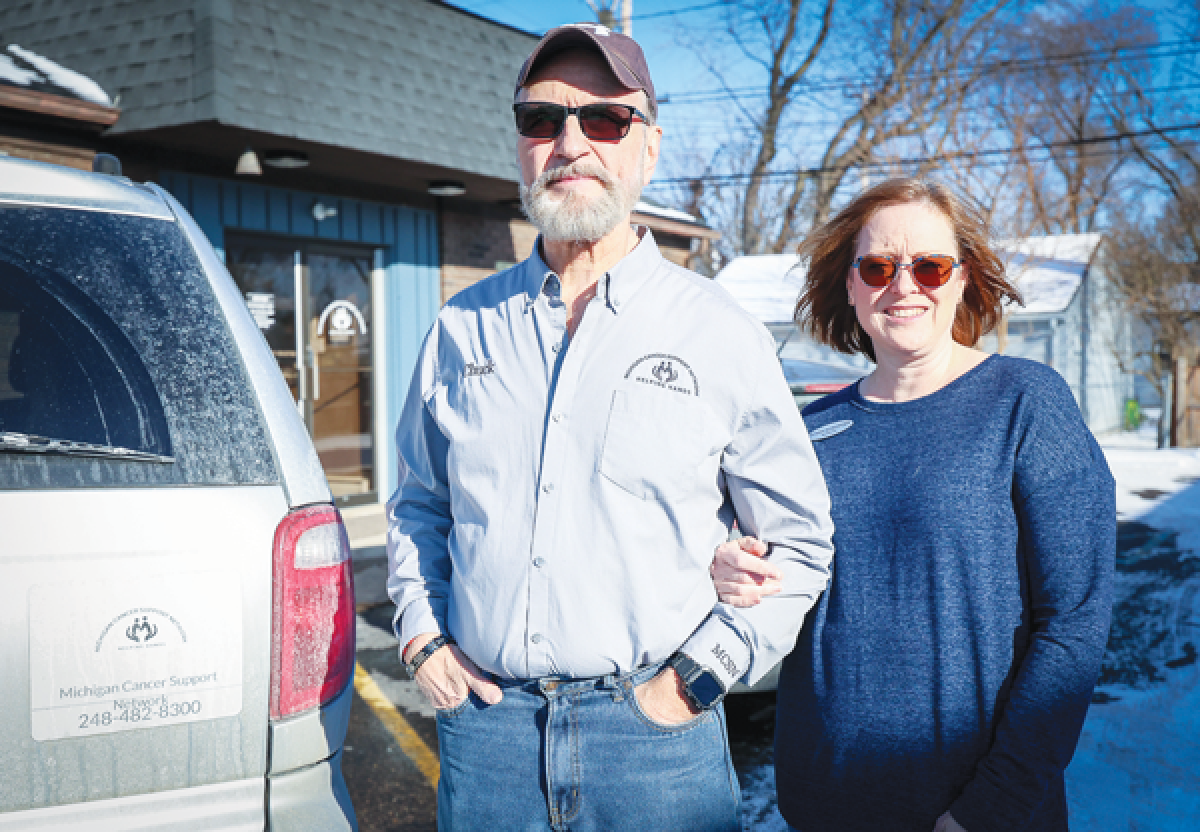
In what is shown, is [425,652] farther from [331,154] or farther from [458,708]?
[331,154]

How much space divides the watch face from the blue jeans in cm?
6

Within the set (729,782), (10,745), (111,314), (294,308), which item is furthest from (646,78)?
(294,308)

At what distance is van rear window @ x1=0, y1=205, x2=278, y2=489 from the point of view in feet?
5.39

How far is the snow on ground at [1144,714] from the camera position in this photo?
3.19 meters

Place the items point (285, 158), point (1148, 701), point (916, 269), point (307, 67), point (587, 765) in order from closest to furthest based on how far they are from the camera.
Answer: point (587, 765) → point (916, 269) → point (1148, 701) → point (307, 67) → point (285, 158)

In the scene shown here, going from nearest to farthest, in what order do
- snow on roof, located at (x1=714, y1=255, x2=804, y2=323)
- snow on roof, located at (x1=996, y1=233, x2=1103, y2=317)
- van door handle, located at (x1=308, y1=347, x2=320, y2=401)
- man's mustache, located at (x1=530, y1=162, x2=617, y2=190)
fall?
man's mustache, located at (x1=530, y1=162, x2=617, y2=190)
van door handle, located at (x1=308, y1=347, x2=320, y2=401)
snow on roof, located at (x1=714, y1=255, x2=804, y2=323)
snow on roof, located at (x1=996, y1=233, x2=1103, y2=317)

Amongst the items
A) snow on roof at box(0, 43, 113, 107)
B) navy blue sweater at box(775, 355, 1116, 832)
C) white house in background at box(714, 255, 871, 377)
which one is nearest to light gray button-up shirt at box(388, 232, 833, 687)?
navy blue sweater at box(775, 355, 1116, 832)

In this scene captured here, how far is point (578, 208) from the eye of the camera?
1816 mm

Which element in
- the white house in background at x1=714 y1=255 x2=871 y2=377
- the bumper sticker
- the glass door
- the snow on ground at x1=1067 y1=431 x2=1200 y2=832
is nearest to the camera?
the bumper sticker

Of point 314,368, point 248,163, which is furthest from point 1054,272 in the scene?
point 248,163

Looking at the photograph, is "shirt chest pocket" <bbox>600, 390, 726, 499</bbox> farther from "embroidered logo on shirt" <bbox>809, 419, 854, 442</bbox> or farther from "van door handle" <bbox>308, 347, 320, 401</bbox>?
"van door handle" <bbox>308, 347, 320, 401</bbox>

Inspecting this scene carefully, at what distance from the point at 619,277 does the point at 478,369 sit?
1.09 ft

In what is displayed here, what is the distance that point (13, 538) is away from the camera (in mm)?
1510

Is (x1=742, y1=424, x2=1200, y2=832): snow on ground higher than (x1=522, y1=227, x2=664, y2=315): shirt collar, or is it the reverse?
(x1=522, y1=227, x2=664, y2=315): shirt collar
